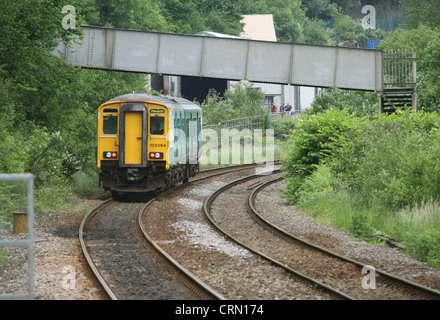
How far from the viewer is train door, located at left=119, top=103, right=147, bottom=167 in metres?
19.8

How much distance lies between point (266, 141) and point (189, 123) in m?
16.5

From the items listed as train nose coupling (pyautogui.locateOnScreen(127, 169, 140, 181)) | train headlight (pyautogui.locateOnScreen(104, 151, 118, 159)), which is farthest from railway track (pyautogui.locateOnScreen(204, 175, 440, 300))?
train headlight (pyautogui.locateOnScreen(104, 151, 118, 159))

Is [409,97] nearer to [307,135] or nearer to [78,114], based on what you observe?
Result: [307,135]

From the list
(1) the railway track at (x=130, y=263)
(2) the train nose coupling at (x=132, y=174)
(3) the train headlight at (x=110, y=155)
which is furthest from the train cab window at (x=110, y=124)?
(1) the railway track at (x=130, y=263)

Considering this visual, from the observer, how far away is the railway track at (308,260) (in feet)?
31.8

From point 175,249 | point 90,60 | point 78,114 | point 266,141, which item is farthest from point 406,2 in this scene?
point 175,249

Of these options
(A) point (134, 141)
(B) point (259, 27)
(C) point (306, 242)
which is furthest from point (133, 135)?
(B) point (259, 27)

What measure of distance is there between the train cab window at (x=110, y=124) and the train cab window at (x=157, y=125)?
3.66 ft

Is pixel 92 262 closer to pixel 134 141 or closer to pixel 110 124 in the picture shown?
pixel 134 141

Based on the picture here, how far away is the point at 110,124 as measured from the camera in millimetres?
20094

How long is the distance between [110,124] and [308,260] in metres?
9.98

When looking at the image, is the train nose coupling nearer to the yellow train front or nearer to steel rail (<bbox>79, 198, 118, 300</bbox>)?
the yellow train front

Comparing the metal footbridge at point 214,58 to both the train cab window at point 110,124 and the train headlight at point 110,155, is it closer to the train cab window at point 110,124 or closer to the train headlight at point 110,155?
the train cab window at point 110,124

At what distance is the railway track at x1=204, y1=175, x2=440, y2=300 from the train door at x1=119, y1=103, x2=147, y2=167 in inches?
106
